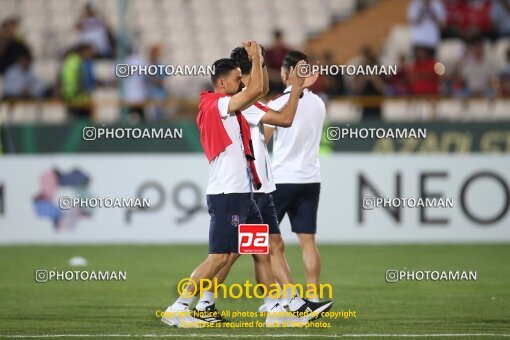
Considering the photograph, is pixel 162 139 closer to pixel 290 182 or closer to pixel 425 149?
pixel 425 149

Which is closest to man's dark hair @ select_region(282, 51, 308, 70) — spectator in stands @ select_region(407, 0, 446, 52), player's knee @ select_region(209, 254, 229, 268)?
player's knee @ select_region(209, 254, 229, 268)

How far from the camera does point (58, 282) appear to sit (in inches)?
569

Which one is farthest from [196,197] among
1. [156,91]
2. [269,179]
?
[269,179]

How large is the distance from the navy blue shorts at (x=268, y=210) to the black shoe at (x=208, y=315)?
35.1 inches

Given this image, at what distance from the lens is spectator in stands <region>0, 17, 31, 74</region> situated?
22969mm

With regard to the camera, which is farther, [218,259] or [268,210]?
[268,210]

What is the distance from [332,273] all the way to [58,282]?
344cm

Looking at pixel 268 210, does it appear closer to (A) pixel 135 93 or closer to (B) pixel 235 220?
(B) pixel 235 220

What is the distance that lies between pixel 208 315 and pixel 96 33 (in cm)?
1425

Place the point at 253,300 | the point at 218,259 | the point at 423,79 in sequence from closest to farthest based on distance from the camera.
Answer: the point at 218,259 < the point at 253,300 < the point at 423,79

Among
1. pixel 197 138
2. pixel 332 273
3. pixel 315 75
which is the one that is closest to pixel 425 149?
pixel 197 138

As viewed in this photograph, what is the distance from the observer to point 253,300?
1266 centimetres

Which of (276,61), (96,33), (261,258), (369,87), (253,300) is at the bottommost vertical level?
(253,300)

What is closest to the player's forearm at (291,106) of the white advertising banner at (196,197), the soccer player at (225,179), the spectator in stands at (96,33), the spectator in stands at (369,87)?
the soccer player at (225,179)
